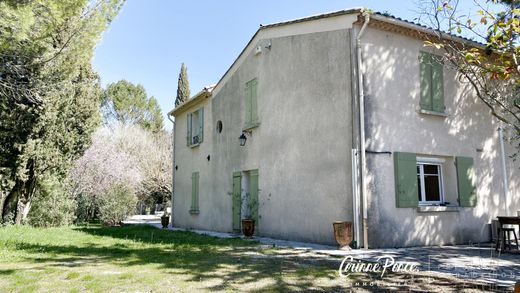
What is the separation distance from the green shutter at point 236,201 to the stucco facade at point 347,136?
0.57m

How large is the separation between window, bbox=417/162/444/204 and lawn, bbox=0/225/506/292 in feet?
12.3

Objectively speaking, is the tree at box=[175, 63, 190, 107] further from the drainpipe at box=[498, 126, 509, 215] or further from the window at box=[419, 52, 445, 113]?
the drainpipe at box=[498, 126, 509, 215]

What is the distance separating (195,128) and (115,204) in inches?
215

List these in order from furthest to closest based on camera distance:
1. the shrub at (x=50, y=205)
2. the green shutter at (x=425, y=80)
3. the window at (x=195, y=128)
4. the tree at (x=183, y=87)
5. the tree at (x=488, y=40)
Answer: the tree at (x=183, y=87) → the window at (x=195, y=128) → the shrub at (x=50, y=205) → the green shutter at (x=425, y=80) → the tree at (x=488, y=40)

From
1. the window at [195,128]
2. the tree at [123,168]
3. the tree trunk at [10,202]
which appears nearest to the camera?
the tree trunk at [10,202]

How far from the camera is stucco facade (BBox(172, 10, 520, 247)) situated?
29.2 ft

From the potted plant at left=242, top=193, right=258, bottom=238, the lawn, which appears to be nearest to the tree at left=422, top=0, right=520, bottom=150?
the lawn

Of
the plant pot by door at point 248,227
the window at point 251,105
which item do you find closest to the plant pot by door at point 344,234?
the plant pot by door at point 248,227

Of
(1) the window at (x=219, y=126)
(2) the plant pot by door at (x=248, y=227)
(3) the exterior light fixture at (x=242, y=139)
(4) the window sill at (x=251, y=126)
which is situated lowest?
(2) the plant pot by door at (x=248, y=227)

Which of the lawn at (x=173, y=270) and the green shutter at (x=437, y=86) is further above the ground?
the green shutter at (x=437, y=86)

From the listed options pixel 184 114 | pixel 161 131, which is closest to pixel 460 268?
pixel 184 114

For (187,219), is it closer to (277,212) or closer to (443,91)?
(277,212)

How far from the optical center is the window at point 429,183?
384 inches

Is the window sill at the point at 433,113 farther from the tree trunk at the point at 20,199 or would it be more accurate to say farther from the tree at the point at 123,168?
the tree at the point at 123,168
